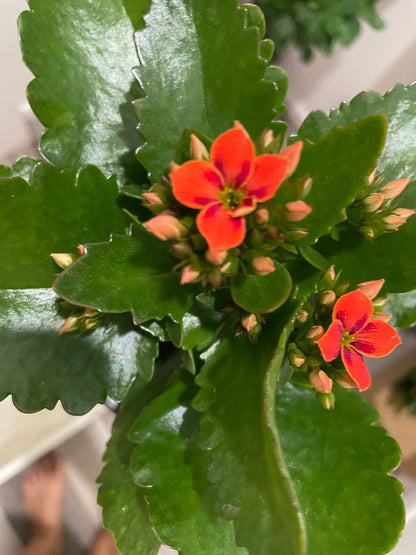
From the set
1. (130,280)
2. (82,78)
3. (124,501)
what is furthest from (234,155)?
(124,501)

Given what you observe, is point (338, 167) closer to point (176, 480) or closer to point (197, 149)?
point (197, 149)

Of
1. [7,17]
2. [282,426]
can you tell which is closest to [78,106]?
[282,426]

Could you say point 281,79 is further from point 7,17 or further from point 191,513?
point 7,17

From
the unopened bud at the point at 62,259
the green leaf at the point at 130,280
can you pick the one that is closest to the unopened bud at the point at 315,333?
the green leaf at the point at 130,280

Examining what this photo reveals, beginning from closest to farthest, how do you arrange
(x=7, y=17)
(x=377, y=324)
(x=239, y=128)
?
1. (x=239, y=128)
2. (x=377, y=324)
3. (x=7, y=17)

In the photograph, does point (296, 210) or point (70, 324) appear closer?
point (296, 210)
